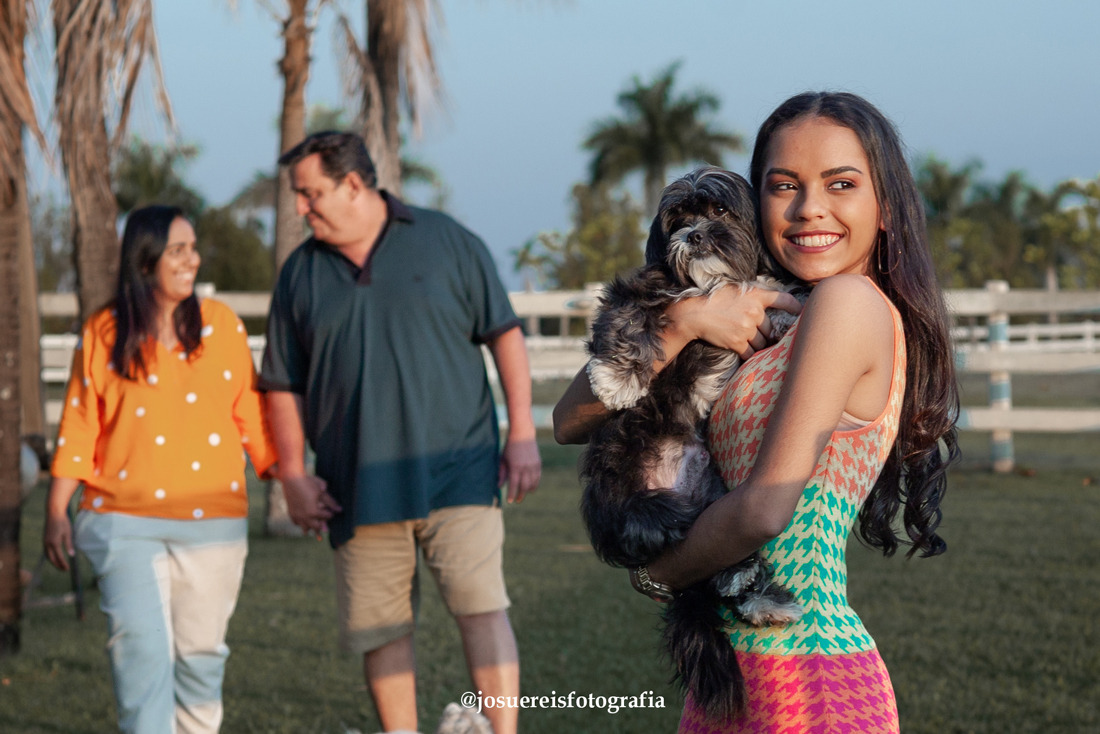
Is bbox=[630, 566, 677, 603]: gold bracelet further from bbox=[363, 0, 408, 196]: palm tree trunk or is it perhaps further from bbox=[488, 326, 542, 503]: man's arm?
bbox=[363, 0, 408, 196]: palm tree trunk

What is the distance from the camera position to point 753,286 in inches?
85.1

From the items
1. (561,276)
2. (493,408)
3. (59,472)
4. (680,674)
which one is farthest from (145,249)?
(561,276)

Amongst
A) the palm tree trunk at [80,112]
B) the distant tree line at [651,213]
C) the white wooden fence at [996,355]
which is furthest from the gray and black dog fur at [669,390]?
the distant tree line at [651,213]

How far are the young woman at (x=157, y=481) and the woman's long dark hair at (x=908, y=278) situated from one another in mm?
2839

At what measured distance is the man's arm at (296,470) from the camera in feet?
13.6

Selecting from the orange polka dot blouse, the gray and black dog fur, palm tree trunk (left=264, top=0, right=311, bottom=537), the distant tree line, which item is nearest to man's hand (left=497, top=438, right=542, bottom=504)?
the orange polka dot blouse

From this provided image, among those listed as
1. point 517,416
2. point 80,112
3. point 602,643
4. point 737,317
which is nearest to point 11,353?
point 80,112

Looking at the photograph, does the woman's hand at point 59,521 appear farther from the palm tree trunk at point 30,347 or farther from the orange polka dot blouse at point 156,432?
the palm tree trunk at point 30,347

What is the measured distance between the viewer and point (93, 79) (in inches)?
252

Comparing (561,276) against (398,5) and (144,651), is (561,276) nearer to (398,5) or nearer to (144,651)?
(398,5)

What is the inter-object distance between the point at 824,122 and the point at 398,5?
8538mm

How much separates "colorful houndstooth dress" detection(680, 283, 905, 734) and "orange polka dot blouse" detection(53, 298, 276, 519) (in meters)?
2.68

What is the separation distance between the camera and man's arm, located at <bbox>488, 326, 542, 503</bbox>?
4.37 metres

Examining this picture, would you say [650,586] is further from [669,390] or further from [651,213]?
[651,213]
